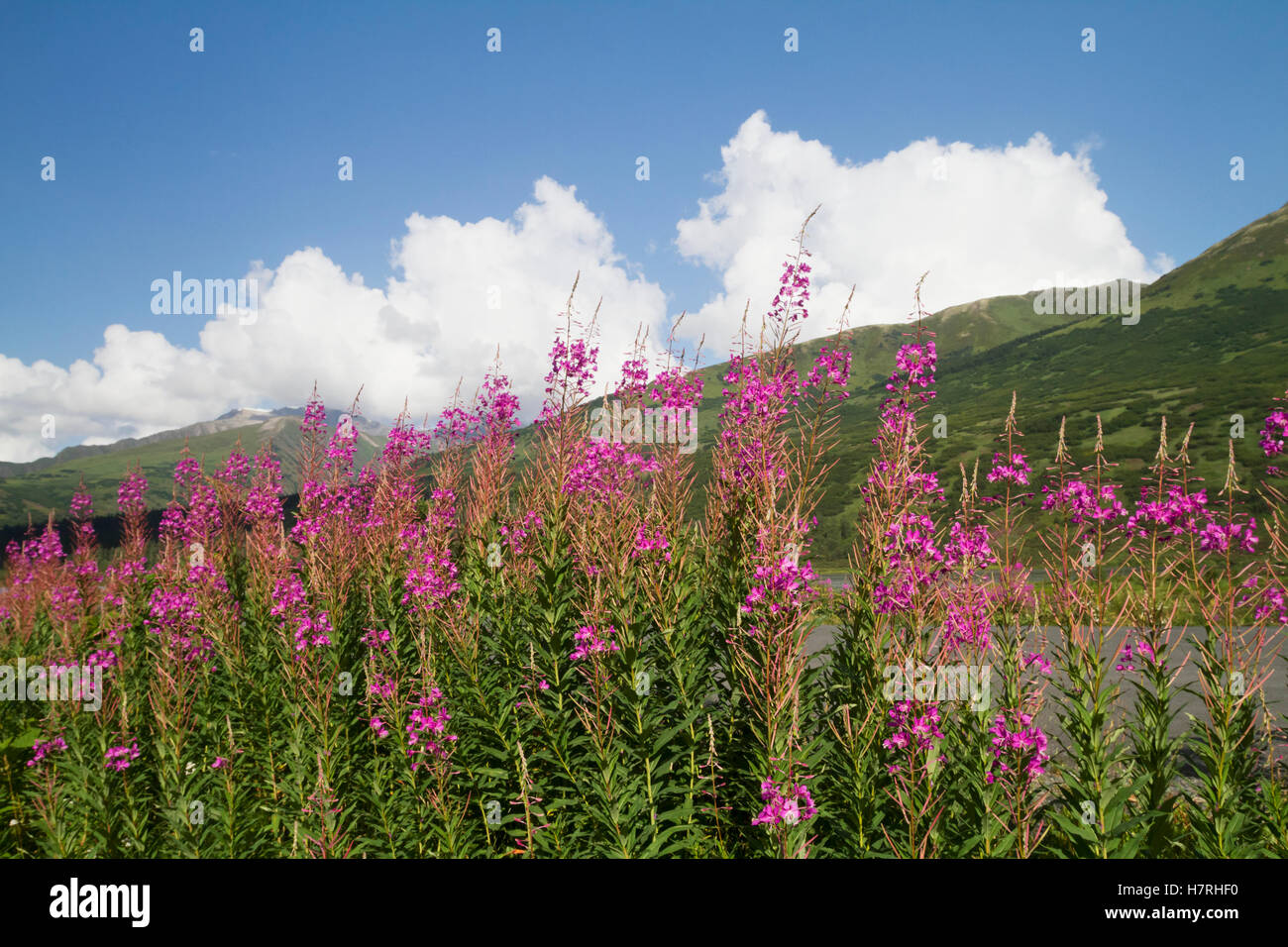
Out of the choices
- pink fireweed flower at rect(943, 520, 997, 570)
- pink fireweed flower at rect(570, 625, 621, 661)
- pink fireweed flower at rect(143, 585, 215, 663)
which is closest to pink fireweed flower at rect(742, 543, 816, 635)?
pink fireweed flower at rect(570, 625, 621, 661)

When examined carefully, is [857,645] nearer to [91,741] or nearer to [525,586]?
[525,586]

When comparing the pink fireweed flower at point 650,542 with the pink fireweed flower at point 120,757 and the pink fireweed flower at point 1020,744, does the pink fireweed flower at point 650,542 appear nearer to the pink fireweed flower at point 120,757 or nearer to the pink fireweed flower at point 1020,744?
the pink fireweed flower at point 1020,744

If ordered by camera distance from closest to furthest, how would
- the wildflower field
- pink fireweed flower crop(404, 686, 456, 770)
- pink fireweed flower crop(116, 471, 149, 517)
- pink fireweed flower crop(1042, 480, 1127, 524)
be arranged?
the wildflower field < pink fireweed flower crop(1042, 480, 1127, 524) < pink fireweed flower crop(404, 686, 456, 770) < pink fireweed flower crop(116, 471, 149, 517)

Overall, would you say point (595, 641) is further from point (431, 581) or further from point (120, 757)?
point (120, 757)

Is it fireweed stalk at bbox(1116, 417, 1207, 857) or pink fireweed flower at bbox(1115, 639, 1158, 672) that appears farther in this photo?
pink fireweed flower at bbox(1115, 639, 1158, 672)

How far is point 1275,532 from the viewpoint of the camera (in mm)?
4949

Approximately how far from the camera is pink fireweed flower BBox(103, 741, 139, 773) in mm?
6309

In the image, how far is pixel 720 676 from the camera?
715cm

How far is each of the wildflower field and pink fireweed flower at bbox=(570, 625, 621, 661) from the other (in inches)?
1.3

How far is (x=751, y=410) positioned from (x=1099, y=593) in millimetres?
2873

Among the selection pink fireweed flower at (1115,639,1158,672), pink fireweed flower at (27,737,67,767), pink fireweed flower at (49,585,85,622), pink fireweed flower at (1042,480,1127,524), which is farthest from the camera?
pink fireweed flower at (49,585,85,622)

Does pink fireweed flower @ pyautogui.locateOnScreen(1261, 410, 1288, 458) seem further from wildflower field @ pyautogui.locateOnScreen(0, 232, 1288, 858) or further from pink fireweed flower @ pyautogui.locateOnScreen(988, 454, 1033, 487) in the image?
pink fireweed flower @ pyautogui.locateOnScreen(988, 454, 1033, 487)

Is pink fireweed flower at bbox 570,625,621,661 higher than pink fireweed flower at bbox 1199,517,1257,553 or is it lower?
lower
